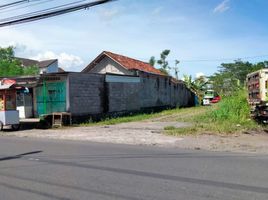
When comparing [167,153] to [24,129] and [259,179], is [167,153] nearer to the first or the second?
[259,179]

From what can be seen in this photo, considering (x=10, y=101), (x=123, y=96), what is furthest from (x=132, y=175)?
(x=123, y=96)

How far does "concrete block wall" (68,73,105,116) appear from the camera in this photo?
971 inches

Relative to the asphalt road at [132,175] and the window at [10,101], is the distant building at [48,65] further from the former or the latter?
the asphalt road at [132,175]

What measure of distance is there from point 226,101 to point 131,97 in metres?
9.59

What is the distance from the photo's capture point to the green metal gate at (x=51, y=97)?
81.1 ft

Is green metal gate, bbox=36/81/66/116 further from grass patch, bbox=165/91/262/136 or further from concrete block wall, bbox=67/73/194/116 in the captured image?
grass patch, bbox=165/91/262/136

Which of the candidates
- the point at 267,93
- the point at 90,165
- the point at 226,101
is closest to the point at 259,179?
the point at 90,165

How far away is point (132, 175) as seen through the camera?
8633 millimetres

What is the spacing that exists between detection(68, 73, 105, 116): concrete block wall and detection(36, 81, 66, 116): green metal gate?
1.79 ft

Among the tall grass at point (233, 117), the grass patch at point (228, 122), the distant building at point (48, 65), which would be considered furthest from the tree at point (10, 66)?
the grass patch at point (228, 122)

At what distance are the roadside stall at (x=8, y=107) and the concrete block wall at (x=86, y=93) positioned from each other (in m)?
3.38

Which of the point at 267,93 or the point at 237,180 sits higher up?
the point at 267,93

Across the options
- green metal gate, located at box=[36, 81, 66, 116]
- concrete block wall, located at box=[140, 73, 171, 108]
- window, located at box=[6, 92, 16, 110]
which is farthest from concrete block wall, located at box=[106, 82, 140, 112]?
window, located at box=[6, 92, 16, 110]

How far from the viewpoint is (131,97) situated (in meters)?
32.1
